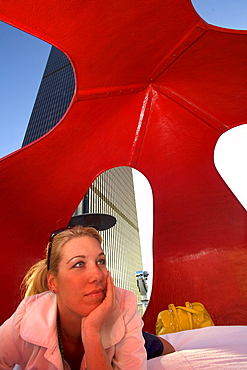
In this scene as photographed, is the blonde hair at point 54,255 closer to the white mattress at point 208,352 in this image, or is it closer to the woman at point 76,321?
the woman at point 76,321

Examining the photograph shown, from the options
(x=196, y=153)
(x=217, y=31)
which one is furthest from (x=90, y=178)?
(x=217, y=31)

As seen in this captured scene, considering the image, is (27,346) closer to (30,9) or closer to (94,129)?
(30,9)

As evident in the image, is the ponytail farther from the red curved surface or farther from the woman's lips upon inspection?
the red curved surface

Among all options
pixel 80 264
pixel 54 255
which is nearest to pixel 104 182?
pixel 54 255

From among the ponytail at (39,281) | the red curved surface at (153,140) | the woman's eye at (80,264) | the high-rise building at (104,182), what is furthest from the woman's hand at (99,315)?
the high-rise building at (104,182)

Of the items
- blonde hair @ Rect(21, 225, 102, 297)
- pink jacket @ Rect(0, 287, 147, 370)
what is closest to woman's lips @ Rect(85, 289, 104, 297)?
pink jacket @ Rect(0, 287, 147, 370)

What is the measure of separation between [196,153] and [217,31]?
3.93 feet

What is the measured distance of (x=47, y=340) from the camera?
1.07 meters

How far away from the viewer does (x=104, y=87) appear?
2.17 metres

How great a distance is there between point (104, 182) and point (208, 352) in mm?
24938

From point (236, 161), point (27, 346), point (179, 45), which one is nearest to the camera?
point (27, 346)

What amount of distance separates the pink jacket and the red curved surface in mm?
1198

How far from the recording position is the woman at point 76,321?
106 centimetres

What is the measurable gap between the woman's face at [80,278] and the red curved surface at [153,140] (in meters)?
1.18
